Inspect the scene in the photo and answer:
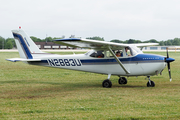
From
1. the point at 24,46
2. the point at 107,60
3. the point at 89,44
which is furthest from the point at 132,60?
the point at 24,46

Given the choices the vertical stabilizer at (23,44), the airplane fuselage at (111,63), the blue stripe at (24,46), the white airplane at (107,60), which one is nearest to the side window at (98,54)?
the white airplane at (107,60)

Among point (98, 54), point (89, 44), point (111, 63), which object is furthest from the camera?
point (98, 54)

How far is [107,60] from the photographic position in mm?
12164

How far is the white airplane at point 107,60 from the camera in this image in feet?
37.2

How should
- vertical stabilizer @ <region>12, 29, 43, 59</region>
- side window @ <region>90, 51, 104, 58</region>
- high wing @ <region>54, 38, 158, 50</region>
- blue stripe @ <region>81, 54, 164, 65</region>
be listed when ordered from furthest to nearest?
1. vertical stabilizer @ <region>12, 29, 43, 59</region>
2. side window @ <region>90, 51, 104, 58</region>
3. blue stripe @ <region>81, 54, 164, 65</region>
4. high wing @ <region>54, 38, 158, 50</region>

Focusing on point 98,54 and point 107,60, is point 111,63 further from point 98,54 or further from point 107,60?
point 98,54

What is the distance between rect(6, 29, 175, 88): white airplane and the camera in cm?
1135

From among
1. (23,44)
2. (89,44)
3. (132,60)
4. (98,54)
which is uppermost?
(23,44)

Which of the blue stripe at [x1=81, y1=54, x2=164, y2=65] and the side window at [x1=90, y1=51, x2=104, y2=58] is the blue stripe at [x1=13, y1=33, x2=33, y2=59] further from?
the side window at [x1=90, y1=51, x2=104, y2=58]

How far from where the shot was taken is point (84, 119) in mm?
6312

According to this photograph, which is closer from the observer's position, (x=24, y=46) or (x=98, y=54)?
(x=98, y=54)

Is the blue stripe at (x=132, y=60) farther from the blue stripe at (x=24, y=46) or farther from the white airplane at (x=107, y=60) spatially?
the blue stripe at (x=24, y=46)

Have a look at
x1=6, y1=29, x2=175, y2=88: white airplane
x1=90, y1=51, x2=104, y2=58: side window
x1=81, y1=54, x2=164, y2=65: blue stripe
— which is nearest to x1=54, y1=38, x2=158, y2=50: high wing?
x1=6, y1=29, x2=175, y2=88: white airplane

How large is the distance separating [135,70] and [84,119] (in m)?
5.95
